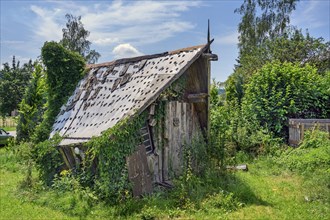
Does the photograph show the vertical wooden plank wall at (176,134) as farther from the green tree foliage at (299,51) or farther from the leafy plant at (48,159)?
the green tree foliage at (299,51)

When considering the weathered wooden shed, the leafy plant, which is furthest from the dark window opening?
the leafy plant

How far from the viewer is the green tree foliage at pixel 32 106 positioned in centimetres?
1160

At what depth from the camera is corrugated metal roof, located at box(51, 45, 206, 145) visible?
898 centimetres

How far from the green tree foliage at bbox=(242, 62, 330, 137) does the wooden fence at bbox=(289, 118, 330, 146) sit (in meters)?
0.78

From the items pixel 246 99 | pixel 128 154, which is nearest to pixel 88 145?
pixel 128 154

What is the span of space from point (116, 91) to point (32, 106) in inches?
145

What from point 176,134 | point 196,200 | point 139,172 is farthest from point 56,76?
point 196,200

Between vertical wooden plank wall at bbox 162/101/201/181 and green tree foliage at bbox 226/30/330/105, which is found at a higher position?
green tree foliage at bbox 226/30/330/105

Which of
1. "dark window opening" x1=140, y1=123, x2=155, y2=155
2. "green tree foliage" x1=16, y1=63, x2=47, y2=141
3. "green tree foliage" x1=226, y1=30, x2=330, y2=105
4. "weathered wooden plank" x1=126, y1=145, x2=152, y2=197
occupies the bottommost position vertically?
"weathered wooden plank" x1=126, y1=145, x2=152, y2=197

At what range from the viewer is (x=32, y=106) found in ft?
38.8

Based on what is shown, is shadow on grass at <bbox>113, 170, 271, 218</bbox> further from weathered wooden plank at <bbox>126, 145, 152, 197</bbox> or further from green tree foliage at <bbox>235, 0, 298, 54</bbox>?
green tree foliage at <bbox>235, 0, 298, 54</bbox>

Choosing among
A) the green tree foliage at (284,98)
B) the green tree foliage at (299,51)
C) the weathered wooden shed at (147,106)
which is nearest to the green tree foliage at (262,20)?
the green tree foliage at (299,51)

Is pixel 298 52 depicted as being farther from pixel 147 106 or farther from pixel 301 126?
pixel 147 106

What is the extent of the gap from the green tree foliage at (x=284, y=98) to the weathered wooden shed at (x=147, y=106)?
622 cm
